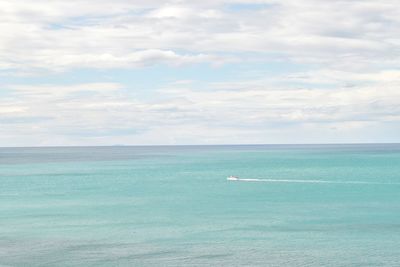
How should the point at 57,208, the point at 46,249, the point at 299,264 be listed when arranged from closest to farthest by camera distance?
the point at 299,264 < the point at 46,249 < the point at 57,208

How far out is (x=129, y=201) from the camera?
4321 inches

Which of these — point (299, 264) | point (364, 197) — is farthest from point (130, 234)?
point (364, 197)

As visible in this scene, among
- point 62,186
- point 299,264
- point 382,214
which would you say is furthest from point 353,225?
point 62,186

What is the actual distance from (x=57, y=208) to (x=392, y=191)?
60.1 meters

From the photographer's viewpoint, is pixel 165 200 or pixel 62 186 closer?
pixel 165 200

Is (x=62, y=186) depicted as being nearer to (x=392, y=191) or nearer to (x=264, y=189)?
(x=264, y=189)

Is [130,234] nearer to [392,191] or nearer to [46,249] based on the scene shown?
[46,249]

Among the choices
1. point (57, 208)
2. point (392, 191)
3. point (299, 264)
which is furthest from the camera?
point (392, 191)

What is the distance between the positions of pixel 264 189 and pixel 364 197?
22671 millimetres

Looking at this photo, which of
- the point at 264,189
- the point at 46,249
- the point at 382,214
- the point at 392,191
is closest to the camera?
the point at 46,249

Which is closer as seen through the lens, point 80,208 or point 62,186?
point 80,208

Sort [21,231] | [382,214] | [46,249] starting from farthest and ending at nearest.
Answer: [382,214] → [21,231] → [46,249]

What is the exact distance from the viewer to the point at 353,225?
78.8 m

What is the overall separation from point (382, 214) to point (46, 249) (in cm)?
4564
